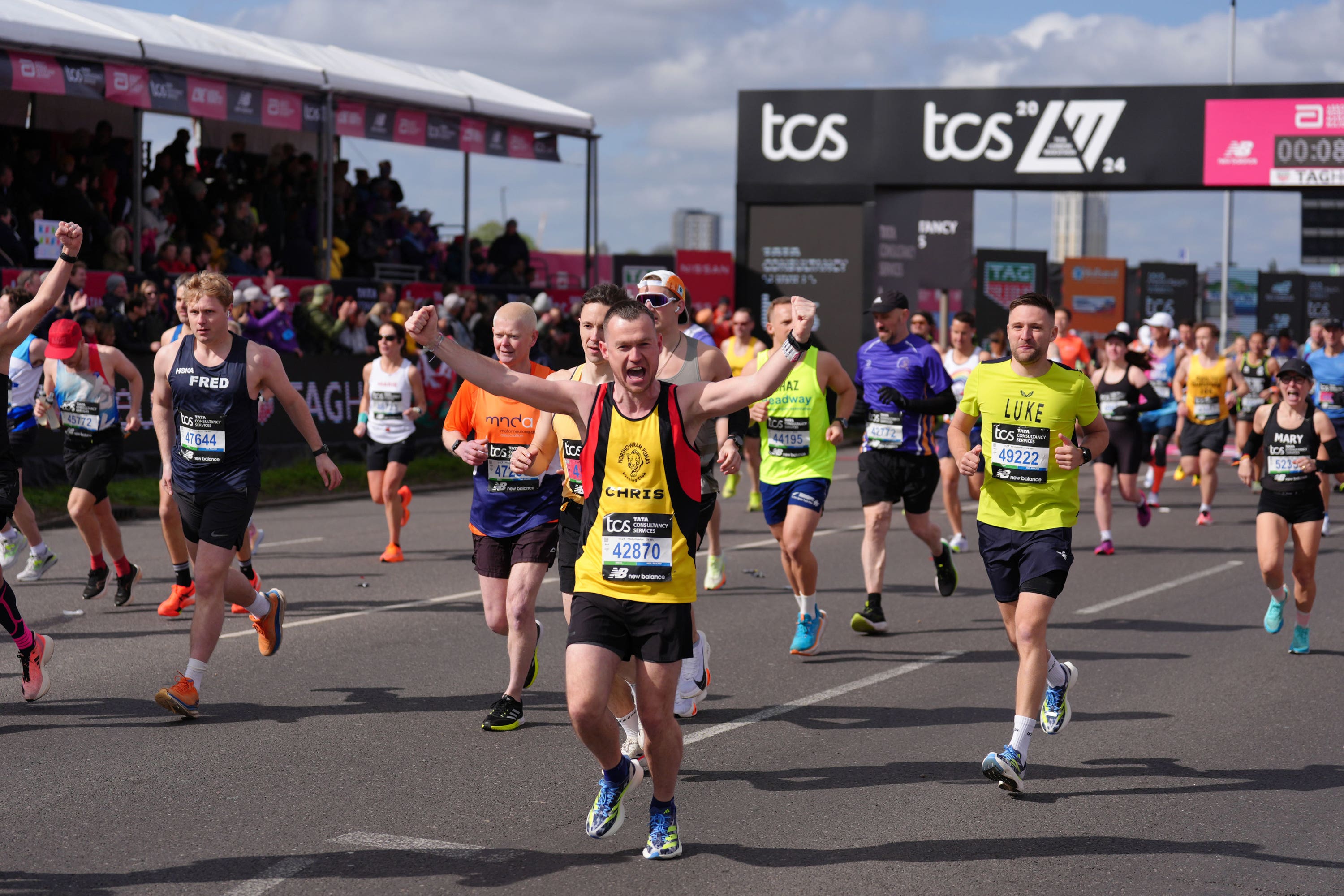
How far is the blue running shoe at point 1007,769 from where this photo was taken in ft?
18.4

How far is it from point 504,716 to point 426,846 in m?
1.67

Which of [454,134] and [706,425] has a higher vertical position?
[454,134]

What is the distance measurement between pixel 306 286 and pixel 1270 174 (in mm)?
15158

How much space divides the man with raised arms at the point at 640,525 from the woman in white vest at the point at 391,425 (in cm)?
757

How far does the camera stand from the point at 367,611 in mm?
9945

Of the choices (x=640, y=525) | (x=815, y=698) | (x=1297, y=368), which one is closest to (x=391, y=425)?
(x=815, y=698)

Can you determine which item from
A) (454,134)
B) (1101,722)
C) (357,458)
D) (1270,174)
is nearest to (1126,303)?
(1270,174)

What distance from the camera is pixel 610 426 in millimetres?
4801

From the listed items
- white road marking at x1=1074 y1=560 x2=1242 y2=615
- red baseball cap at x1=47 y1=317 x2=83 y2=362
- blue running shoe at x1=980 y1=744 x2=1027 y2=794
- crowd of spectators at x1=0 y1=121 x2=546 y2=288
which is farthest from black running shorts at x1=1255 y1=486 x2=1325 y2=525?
crowd of spectators at x1=0 y1=121 x2=546 y2=288

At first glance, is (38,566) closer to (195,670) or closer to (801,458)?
(195,670)

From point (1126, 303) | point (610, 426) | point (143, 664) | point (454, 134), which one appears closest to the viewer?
point (610, 426)

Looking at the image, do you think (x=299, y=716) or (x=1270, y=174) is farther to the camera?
(x=1270, y=174)

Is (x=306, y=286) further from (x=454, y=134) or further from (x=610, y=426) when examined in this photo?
(x=610, y=426)

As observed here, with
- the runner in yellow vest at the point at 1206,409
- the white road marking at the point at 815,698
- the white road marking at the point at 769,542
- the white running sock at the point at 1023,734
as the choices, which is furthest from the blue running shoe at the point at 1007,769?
the runner in yellow vest at the point at 1206,409
